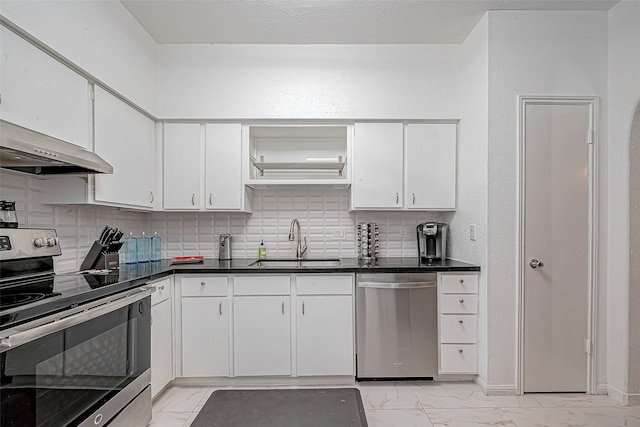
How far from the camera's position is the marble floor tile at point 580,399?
2.40 m

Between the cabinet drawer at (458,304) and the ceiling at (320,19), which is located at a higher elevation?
the ceiling at (320,19)

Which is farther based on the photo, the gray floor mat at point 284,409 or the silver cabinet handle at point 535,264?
the silver cabinet handle at point 535,264

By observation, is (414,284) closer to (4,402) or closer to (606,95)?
(606,95)

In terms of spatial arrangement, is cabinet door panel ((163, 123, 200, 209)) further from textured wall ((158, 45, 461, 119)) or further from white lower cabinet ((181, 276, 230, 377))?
white lower cabinet ((181, 276, 230, 377))

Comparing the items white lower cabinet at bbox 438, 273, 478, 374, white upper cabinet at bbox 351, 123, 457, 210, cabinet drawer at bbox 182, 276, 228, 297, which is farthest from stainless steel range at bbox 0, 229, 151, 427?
white lower cabinet at bbox 438, 273, 478, 374

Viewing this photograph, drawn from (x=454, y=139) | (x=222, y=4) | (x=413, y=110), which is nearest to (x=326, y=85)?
(x=413, y=110)

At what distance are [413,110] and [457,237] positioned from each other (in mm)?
1151

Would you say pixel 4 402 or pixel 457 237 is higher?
pixel 457 237

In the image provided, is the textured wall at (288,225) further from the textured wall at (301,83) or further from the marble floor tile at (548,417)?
the marble floor tile at (548,417)

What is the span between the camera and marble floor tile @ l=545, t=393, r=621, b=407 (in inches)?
94.7

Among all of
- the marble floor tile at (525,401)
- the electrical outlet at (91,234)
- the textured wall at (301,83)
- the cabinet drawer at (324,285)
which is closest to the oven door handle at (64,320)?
the electrical outlet at (91,234)

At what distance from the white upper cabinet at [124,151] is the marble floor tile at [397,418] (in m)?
2.19

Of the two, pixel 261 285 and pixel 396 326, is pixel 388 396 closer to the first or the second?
pixel 396 326

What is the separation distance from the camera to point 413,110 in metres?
2.99
